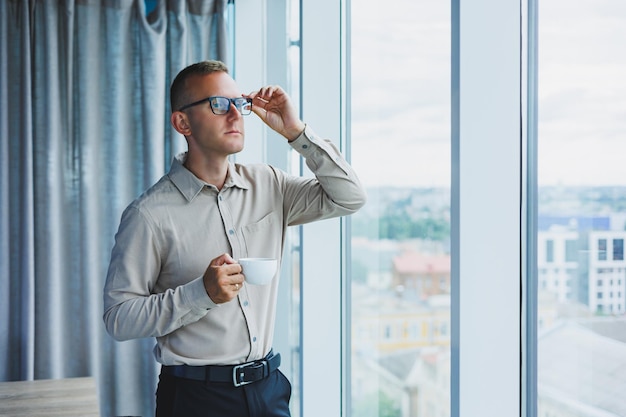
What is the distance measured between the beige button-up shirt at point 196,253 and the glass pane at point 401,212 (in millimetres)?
263

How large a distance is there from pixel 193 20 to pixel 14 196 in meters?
1.18

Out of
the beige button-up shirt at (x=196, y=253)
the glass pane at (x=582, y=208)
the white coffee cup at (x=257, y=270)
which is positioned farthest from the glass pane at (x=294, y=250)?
the glass pane at (x=582, y=208)

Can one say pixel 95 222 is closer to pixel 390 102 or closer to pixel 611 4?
pixel 390 102

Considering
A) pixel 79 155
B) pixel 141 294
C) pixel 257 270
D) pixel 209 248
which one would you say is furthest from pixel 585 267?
pixel 79 155

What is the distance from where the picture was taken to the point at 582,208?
4.53 ft

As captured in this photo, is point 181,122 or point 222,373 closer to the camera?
point 222,373

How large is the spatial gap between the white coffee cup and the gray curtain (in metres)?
1.67

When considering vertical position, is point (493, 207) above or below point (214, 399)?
above

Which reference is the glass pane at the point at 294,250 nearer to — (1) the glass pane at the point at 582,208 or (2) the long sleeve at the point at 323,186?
(2) the long sleeve at the point at 323,186

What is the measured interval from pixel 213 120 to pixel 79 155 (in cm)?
152

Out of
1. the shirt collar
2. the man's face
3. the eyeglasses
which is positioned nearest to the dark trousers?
the shirt collar

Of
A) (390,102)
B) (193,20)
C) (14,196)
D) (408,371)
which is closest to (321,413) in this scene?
(408,371)

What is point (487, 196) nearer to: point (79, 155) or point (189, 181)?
point (189, 181)

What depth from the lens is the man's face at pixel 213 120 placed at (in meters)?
1.87
